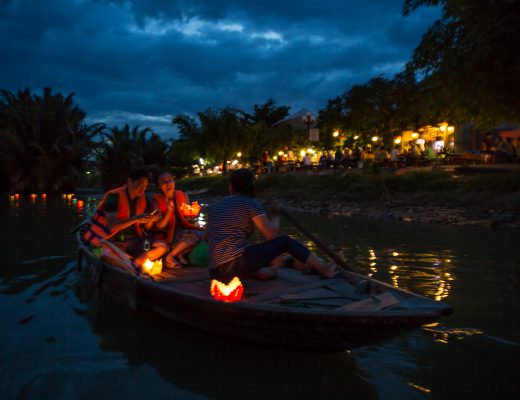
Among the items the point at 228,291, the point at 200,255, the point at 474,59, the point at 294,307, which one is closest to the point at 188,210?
the point at 200,255

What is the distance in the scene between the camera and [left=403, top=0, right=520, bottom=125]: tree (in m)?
11.1

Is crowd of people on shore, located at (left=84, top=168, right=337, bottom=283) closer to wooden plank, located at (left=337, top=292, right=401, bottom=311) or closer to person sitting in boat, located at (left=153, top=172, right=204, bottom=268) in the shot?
person sitting in boat, located at (left=153, top=172, right=204, bottom=268)

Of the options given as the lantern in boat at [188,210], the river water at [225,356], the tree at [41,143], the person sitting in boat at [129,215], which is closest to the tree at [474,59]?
the river water at [225,356]

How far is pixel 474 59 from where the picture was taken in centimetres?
1161

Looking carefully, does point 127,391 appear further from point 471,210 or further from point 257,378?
point 471,210

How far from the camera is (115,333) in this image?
15.1ft

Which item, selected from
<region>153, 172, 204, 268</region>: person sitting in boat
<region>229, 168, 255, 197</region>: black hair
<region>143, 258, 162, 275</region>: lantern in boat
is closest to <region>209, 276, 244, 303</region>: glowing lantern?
<region>229, 168, 255, 197</region>: black hair

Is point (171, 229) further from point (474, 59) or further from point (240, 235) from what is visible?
point (474, 59)

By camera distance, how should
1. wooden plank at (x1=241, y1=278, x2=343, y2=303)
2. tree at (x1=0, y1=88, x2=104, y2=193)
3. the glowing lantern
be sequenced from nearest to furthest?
1. the glowing lantern
2. wooden plank at (x1=241, y1=278, x2=343, y2=303)
3. tree at (x1=0, y1=88, x2=104, y2=193)

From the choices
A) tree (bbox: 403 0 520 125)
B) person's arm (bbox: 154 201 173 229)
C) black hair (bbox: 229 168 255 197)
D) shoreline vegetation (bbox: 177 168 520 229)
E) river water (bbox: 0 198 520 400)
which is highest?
tree (bbox: 403 0 520 125)

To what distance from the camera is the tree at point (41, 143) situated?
32.3 meters

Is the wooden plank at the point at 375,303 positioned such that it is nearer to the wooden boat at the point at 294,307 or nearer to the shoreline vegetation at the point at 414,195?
the wooden boat at the point at 294,307

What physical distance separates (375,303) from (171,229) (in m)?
3.29

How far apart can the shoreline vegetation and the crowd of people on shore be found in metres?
9.61
